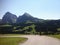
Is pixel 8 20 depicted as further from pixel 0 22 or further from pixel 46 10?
pixel 46 10

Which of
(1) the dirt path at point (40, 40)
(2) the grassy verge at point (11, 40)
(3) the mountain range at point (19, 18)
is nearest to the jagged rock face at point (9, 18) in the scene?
(3) the mountain range at point (19, 18)

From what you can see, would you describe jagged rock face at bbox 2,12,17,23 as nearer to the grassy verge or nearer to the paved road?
the grassy verge

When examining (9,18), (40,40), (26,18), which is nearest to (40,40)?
(40,40)

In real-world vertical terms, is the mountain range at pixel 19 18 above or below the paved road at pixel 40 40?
above

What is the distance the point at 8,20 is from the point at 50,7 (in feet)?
2.47

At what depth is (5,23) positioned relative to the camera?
273 centimetres

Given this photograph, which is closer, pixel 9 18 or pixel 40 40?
pixel 40 40

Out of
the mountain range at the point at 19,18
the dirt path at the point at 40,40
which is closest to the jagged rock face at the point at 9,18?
the mountain range at the point at 19,18

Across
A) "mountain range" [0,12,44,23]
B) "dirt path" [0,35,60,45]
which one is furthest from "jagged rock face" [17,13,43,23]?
"dirt path" [0,35,60,45]

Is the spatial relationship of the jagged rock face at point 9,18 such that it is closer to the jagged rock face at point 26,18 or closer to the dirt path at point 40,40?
the jagged rock face at point 26,18

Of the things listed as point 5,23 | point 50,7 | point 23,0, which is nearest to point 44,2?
point 50,7

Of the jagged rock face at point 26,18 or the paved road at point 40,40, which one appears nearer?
the paved road at point 40,40

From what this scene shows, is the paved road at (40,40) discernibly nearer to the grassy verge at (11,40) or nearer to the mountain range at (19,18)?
the grassy verge at (11,40)

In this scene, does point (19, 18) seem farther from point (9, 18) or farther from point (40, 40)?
point (40, 40)
